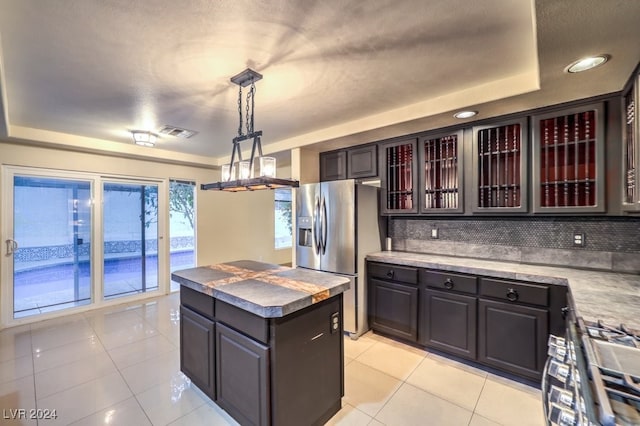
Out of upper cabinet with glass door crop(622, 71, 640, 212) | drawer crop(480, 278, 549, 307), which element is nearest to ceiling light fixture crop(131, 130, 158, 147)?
drawer crop(480, 278, 549, 307)

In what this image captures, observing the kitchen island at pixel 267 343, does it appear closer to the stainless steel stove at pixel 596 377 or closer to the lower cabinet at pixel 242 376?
the lower cabinet at pixel 242 376

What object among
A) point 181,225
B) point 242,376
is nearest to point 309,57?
point 242,376

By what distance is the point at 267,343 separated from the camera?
1608 millimetres

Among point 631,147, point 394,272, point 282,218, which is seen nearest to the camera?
point 631,147

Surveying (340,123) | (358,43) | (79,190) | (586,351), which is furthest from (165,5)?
(79,190)

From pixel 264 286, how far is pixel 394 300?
5.45 ft

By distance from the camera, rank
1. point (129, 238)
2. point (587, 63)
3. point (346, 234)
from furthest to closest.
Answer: point (129, 238) → point (346, 234) → point (587, 63)

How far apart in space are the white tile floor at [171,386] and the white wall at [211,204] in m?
2.02

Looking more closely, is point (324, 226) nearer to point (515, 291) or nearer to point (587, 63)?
point (515, 291)

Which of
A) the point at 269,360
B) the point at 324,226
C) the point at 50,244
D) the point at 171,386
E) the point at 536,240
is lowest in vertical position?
the point at 171,386

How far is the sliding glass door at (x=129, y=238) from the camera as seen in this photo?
4398 millimetres

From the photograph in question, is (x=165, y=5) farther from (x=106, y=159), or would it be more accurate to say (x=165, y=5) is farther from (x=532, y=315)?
(x=106, y=159)

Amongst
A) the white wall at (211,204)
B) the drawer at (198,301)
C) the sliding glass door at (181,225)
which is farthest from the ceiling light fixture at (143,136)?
the drawer at (198,301)

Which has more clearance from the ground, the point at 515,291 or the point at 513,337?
the point at 515,291
